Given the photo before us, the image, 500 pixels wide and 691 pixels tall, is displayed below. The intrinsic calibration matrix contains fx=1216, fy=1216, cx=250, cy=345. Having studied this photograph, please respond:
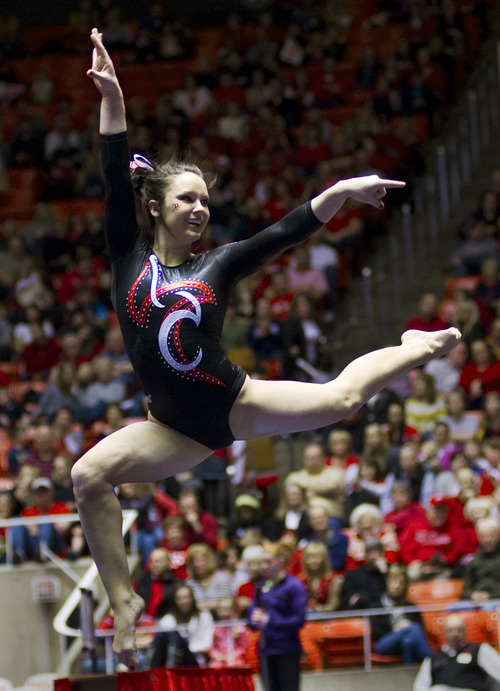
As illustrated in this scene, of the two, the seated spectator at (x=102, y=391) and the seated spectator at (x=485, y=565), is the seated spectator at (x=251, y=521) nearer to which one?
the seated spectator at (x=485, y=565)

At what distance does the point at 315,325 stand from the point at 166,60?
A: 6088 mm

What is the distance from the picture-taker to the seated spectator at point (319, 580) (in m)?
8.16

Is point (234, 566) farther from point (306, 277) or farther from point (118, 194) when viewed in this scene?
point (118, 194)

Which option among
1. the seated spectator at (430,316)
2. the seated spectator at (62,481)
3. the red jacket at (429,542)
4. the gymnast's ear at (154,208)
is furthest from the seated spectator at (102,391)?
the gymnast's ear at (154,208)

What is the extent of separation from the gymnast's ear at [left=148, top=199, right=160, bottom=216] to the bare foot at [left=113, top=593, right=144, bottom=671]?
1.47 metres

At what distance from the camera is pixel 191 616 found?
807 cm

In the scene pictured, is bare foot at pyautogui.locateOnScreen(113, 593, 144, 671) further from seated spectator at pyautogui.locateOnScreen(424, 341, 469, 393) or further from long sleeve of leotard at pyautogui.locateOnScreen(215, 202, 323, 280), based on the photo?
seated spectator at pyautogui.locateOnScreen(424, 341, 469, 393)

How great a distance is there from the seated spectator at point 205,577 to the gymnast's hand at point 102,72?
4.51 metres

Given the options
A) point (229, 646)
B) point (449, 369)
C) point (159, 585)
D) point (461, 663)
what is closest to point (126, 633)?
point (461, 663)

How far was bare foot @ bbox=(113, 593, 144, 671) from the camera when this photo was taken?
14.2ft

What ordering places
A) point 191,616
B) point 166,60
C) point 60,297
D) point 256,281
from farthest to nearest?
point 166,60
point 60,297
point 256,281
point 191,616

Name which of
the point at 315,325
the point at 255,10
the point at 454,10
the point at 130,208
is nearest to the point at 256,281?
the point at 315,325

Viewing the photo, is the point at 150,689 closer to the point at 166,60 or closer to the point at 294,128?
the point at 294,128

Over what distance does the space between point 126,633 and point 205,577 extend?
409 cm
